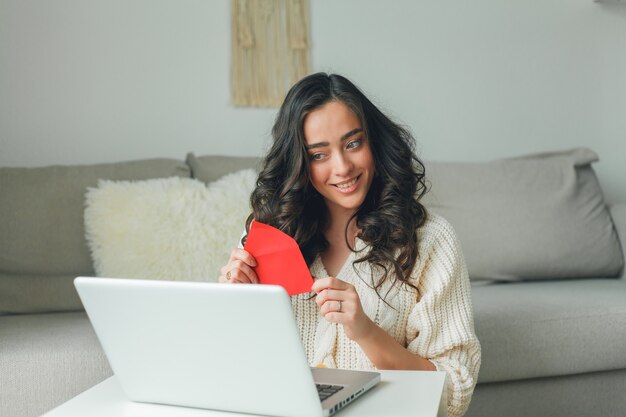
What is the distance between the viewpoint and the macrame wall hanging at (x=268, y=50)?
9.52 feet

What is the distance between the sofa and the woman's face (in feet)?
2.49

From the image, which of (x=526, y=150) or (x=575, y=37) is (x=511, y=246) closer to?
(x=526, y=150)

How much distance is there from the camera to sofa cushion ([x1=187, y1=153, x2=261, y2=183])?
256 centimetres

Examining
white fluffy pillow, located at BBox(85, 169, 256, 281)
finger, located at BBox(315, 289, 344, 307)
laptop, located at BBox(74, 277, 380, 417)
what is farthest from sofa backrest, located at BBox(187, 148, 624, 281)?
laptop, located at BBox(74, 277, 380, 417)

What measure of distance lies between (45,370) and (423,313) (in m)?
0.95

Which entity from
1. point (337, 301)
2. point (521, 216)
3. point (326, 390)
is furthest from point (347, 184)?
point (521, 216)

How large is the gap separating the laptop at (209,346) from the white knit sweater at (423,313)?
1.37 ft

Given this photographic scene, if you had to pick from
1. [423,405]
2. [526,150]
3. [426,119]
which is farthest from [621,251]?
[423,405]

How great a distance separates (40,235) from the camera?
235 cm

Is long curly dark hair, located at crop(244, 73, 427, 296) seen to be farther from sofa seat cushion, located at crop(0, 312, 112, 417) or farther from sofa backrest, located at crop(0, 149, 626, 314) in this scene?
sofa backrest, located at crop(0, 149, 626, 314)

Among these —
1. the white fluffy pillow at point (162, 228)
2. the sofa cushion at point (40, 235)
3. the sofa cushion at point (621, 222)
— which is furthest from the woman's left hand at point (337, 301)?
the sofa cushion at point (621, 222)

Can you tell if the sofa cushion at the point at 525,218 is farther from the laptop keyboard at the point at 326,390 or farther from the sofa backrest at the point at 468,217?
the laptop keyboard at the point at 326,390

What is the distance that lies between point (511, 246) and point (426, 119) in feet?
2.34

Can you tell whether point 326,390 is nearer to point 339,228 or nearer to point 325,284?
point 325,284
